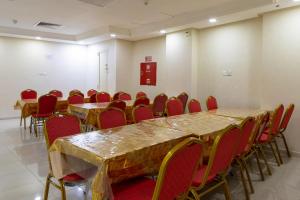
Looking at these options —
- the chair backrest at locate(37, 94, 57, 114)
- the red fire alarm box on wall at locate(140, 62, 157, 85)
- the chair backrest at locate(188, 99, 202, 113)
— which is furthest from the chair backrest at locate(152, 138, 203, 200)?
the red fire alarm box on wall at locate(140, 62, 157, 85)

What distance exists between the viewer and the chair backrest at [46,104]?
5.16m

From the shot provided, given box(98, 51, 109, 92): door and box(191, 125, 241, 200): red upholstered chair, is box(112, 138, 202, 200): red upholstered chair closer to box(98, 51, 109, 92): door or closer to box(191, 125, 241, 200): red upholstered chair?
box(191, 125, 241, 200): red upholstered chair

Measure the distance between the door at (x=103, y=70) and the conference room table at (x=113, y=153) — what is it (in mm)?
5705

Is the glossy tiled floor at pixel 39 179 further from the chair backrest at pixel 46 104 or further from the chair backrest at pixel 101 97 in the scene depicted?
the chair backrest at pixel 101 97

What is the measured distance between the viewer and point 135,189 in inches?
76.5

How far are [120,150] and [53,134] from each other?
3.14ft

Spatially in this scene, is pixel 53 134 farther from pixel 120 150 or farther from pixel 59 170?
pixel 120 150

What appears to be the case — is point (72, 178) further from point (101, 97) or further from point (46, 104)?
point (101, 97)

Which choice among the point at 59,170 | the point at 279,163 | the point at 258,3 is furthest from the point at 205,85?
the point at 59,170

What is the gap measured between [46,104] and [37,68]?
341 cm

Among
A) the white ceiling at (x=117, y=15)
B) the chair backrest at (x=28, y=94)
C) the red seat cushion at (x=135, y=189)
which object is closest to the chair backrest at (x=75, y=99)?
the chair backrest at (x=28, y=94)

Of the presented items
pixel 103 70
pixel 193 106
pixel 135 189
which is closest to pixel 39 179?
pixel 135 189

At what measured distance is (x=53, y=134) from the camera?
8.25 feet

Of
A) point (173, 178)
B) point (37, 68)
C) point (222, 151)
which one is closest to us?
point (173, 178)
